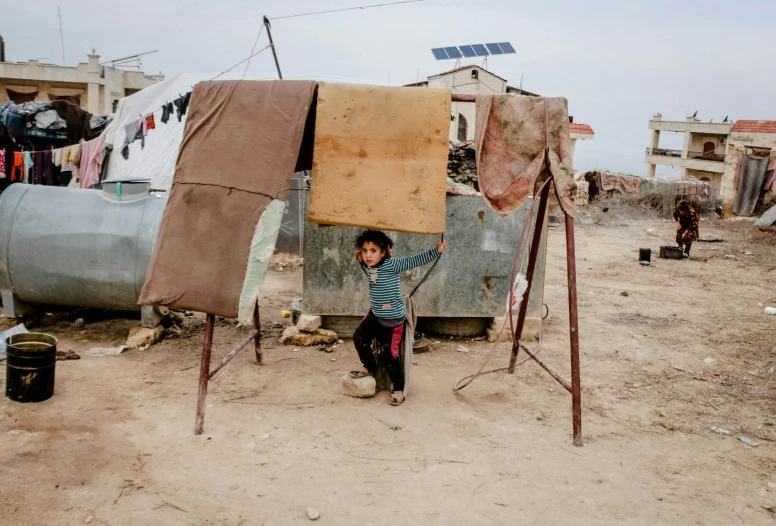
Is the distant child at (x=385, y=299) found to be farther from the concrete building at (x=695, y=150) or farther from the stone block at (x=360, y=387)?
the concrete building at (x=695, y=150)

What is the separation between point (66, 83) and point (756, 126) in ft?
107

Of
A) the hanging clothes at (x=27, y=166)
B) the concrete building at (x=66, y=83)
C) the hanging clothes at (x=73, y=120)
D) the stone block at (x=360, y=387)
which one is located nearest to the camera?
the stone block at (x=360, y=387)

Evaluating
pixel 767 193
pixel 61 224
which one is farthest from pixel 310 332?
pixel 767 193

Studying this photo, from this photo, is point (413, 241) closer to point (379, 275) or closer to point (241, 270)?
point (379, 275)

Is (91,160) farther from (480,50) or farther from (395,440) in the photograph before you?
(480,50)

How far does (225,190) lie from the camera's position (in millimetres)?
4055

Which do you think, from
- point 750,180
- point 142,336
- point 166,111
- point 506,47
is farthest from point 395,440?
point 506,47

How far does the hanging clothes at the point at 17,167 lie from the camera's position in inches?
430

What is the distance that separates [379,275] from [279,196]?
108 centimetres

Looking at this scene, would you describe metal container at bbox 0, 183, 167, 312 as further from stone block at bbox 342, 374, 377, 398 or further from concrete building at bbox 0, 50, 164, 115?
concrete building at bbox 0, 50, 164, 115

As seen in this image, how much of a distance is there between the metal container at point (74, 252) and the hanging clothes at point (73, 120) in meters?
7.22

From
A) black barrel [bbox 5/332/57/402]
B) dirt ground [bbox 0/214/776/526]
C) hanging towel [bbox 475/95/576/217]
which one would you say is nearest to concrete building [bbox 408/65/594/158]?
dirt ground [bbox 0/214/776/526]

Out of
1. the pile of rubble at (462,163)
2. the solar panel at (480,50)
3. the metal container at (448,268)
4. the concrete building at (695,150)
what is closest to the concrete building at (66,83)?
the solar panel at (480,50)

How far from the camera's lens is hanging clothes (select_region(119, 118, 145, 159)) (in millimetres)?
11156
